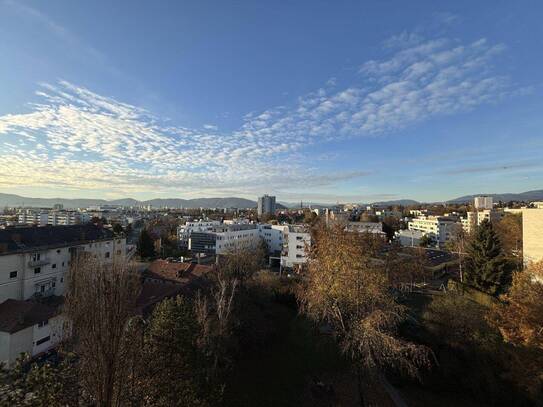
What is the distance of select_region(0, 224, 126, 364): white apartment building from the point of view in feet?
44.7

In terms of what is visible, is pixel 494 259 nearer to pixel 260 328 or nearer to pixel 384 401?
pixel 384 401

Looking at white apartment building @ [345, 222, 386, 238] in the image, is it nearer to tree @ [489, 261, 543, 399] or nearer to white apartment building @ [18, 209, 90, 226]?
tree @ [489, 261, 543, 399]

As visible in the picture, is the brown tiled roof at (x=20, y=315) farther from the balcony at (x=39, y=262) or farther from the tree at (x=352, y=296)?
the tree at (x=352, y=296)

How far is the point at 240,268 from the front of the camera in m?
22.6

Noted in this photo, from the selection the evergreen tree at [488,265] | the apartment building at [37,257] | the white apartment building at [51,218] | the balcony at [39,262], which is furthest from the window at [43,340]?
the white apartment building at [51,218]

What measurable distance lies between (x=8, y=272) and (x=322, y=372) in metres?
20.8

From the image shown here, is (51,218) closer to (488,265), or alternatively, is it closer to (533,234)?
(488,265)

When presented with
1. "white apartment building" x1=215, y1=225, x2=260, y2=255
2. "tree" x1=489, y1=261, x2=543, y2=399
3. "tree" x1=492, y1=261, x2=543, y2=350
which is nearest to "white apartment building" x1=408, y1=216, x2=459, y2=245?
"white apartment building" x1=215, y1=225, x2=260, y2=255

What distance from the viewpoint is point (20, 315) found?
1409 centimetres

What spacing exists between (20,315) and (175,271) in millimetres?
10715

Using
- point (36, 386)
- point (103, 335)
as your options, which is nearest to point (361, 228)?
point (103, 335)

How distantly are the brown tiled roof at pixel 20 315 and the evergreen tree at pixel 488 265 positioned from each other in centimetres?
2851

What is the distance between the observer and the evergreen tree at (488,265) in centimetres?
2248

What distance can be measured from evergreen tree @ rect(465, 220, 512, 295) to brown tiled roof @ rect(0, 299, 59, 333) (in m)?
28.5
